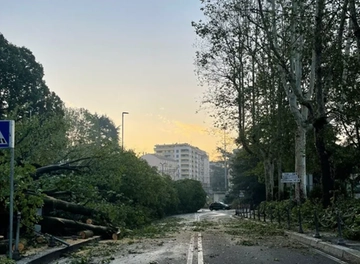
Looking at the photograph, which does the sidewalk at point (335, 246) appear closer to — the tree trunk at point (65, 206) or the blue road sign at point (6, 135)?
the blue road sign at point (6, 135)

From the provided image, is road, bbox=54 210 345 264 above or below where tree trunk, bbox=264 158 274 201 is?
below

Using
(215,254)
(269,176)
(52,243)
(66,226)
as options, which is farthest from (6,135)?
(269,176)

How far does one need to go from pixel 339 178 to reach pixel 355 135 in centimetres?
1896

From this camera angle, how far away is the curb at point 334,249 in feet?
38.0

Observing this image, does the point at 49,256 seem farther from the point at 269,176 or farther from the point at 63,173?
the point at 269,176

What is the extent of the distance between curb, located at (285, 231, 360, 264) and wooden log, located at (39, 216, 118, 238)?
7655 millimetres

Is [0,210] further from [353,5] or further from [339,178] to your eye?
[339,178]

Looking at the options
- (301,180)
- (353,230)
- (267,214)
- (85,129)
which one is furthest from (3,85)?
(353,230)

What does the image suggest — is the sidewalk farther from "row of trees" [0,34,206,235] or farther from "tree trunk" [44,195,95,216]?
"tree trunk" [44,195,95,216]

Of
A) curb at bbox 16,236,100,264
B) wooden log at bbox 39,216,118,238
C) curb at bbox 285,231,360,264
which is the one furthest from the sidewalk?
wooden log at bbox 39,216,118,238

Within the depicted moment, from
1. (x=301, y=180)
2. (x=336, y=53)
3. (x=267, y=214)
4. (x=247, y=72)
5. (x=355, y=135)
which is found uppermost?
(x=247, y=72)

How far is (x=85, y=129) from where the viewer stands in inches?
2477

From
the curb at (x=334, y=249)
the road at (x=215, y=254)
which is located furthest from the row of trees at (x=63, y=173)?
the curb at (x=334, y=249)

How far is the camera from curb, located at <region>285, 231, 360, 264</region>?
11.6 m
